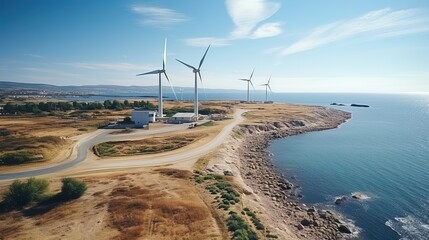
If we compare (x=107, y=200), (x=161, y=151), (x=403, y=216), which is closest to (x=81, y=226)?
(x=107, y=200)

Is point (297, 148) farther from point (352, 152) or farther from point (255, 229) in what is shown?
point (255, 229)

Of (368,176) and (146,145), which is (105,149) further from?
(368,176)

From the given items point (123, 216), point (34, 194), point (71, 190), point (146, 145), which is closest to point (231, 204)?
point (123, 216)

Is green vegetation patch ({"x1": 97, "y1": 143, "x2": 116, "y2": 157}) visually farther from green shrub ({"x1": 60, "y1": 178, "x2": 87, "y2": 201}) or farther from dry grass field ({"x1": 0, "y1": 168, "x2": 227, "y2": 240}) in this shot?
green shrub ({"x1": 60, "y1": 178, "x2": 87, "y2": 201})

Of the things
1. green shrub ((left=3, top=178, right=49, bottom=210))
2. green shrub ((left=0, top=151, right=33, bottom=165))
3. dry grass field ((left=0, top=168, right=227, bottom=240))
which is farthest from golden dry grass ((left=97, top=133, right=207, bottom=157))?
green shrub ((left=3, top=178, right=49, bottom=210))

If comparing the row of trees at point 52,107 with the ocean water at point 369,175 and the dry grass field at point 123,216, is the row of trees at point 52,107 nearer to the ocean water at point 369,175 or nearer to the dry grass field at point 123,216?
the ocean water at point 369,175

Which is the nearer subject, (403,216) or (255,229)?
(255,229)
